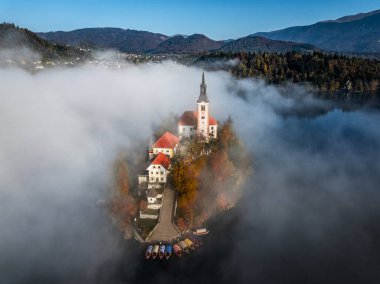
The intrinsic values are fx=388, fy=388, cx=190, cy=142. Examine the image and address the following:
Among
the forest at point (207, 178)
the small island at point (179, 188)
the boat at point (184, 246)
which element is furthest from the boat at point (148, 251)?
the forest at point (207, 178)

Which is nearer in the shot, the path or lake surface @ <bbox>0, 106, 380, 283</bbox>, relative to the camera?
lake surface @ <bbox>0, 106, 380, 283</bbox>

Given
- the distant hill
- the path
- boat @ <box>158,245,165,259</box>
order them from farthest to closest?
the distant hill < the path < boat @ <box>158,245,165,259</box>

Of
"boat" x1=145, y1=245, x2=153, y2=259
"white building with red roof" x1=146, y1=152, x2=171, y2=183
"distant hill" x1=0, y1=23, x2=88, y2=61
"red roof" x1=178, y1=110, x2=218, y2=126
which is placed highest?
"distant hill" x1=0, y1=23, x2=88, y2=61

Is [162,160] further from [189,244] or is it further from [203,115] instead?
[189,244]

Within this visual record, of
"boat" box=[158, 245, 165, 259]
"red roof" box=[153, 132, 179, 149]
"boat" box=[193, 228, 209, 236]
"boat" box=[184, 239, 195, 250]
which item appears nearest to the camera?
"boat" box=[158, 245, 165, 259]

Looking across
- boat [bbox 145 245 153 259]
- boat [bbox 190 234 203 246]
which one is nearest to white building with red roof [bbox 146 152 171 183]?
boat [bbox 190 234 203 246]

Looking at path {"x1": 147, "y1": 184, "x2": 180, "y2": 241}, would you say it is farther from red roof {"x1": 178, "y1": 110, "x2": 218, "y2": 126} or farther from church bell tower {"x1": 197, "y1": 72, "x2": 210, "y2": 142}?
red roof {"x1": 178, "y1": 110, "x2": 218, "y2": 126}

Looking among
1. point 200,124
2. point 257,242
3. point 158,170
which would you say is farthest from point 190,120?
point 257,242
